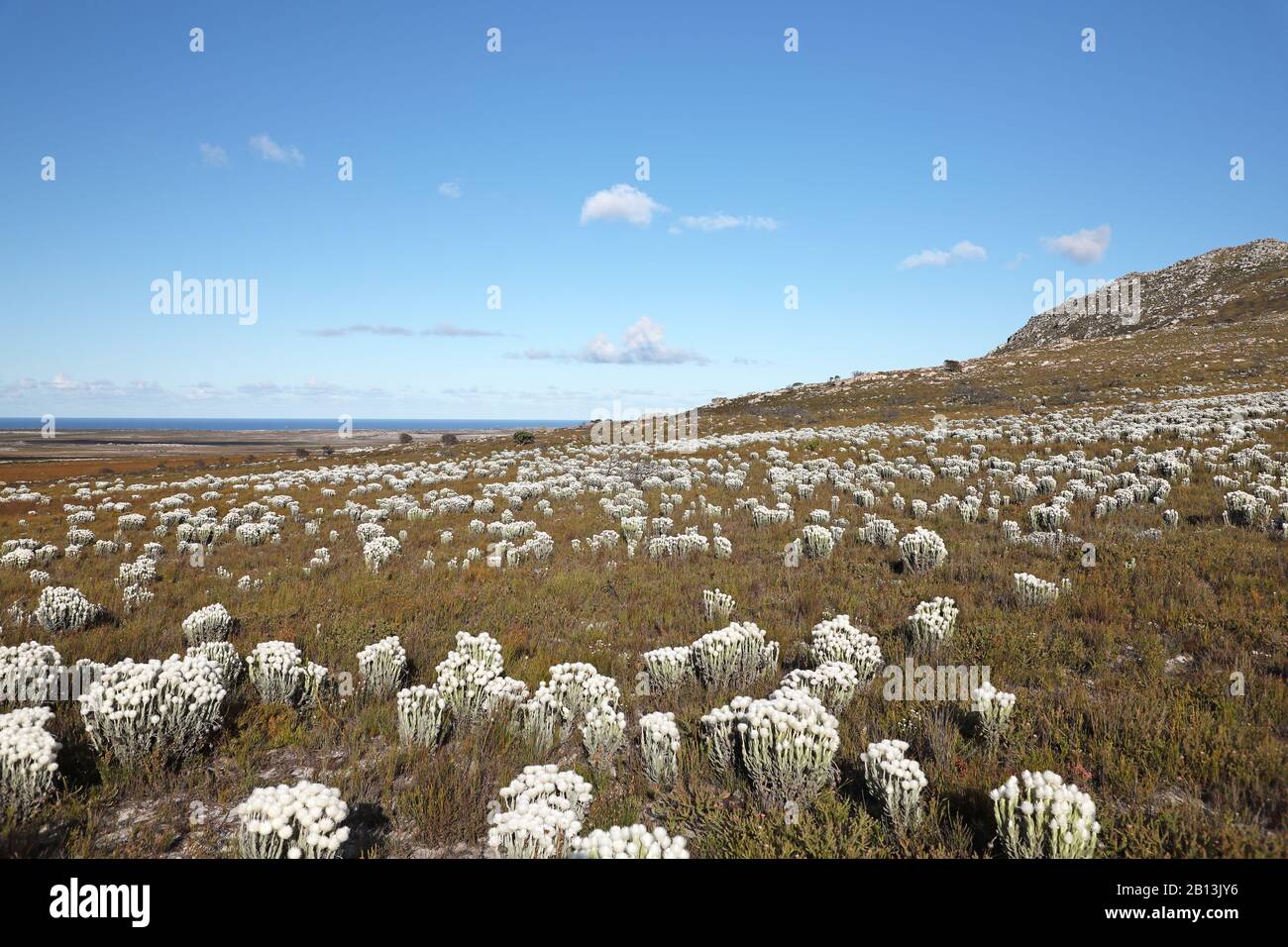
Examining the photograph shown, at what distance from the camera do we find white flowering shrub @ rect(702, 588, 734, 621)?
8.10 metres

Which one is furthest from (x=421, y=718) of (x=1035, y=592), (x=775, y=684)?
(x=1035, y=592)

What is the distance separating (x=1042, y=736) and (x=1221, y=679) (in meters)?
2.33

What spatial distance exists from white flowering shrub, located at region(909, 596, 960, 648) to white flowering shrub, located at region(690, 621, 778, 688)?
1.84 meters

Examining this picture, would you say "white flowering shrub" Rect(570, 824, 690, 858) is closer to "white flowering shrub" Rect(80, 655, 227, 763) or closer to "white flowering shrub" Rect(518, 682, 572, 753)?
"white flowering shrub" Rect(518, 682, 572, 753)

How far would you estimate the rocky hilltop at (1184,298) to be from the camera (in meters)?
78.9

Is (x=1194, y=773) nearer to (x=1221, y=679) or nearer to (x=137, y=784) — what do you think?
(x=1221, y=679)

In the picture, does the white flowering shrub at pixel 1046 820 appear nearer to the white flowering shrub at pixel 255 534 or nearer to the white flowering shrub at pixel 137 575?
the white flowering shrub at pixel 137 575

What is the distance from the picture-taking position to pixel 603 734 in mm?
4840

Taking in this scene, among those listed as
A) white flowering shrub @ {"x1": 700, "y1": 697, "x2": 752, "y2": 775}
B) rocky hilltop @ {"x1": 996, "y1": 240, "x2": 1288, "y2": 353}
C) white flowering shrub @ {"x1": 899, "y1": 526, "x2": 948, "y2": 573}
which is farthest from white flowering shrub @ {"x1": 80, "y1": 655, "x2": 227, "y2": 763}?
rocky hilltop @ {"x1": 996, "y1": 240, "x2": 1288, "y2": 353}

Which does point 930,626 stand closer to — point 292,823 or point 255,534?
point 292,823

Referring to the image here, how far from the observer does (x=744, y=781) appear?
4.45m

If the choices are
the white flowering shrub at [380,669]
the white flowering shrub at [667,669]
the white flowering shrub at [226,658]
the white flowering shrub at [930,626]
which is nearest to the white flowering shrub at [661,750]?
the white flowering shrub at [667,669]
